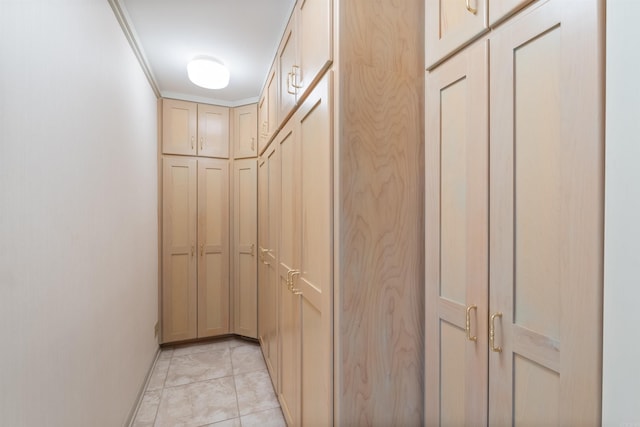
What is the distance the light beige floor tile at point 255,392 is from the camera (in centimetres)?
210

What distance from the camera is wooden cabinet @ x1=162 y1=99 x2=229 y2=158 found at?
2914 mm

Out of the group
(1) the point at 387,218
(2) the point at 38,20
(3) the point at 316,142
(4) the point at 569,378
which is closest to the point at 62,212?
(2) the point at 38,20

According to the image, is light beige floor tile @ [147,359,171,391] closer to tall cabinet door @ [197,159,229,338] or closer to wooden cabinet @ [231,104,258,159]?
tall cabinet door @ [197,159,229,338]

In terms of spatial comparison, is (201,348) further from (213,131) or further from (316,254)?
(316,254)

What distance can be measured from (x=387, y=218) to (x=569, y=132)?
0.59 m

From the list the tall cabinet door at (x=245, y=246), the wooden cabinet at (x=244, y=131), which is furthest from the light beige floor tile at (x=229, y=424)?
the wooden cabinet at (x=244, y=131)

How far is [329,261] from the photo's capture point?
1132mm

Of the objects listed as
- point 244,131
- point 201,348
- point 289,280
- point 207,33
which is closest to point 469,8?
point 289,280

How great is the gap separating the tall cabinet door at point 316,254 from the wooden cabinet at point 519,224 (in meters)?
0.38

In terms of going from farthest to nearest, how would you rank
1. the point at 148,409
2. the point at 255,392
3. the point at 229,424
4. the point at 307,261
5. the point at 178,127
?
1. the point at 178,127
2. the point at 255,392
3. the point at 148,409
4. the point at 229,424
5. the point at 307,261

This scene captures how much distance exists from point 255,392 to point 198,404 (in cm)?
40

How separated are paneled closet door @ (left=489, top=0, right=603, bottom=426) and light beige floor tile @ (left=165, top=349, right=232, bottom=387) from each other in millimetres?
2315

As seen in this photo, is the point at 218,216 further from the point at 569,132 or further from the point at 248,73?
the point at 569,132

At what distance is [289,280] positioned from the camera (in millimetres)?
1705
